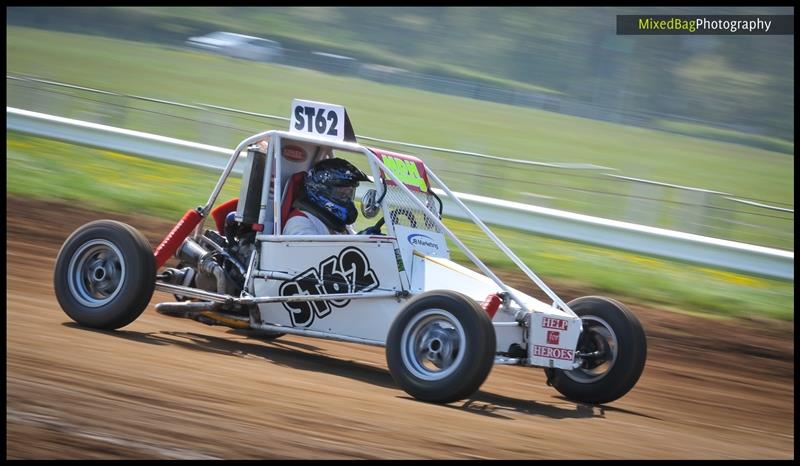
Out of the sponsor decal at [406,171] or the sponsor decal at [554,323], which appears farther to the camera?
the sponsor decal at [406,171]

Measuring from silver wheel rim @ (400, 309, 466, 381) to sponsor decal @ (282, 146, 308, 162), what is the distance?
2.11m

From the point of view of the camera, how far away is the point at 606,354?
22.1 feet

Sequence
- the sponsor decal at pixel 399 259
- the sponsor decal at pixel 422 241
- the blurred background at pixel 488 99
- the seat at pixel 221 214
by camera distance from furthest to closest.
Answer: the blurred background at pixel 488 99 → the seat at pixel 221 214 → the sponsor decal at pixel 422 241 → the sponsor decal at pixel 399 259

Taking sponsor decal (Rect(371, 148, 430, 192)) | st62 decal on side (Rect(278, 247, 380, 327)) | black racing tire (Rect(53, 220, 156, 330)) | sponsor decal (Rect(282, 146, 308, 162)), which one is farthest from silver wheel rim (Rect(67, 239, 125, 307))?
sponsor decal (Rect(371, 148, 430, 192))

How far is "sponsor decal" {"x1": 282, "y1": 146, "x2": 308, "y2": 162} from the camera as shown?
7629mm

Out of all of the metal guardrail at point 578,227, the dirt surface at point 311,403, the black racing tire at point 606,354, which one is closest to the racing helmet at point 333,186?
the dirt surface at point 311,403

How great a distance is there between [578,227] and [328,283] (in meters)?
5.12

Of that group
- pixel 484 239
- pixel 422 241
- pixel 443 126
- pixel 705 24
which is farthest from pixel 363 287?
pixel 705 24

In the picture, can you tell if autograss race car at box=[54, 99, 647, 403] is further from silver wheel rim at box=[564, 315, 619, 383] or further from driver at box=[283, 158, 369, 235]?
driver at box=[283, 158, 369, 235]

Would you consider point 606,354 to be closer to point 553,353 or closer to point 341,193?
point 553,353

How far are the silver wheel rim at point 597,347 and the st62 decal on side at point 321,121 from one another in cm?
213

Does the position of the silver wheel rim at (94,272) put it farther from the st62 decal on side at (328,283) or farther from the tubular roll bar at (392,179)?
the st62 decal on side at (328,283)

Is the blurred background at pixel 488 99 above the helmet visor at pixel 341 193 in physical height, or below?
above

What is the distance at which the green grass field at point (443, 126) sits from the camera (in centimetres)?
1320
